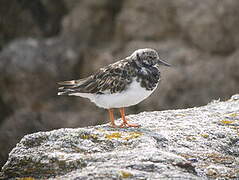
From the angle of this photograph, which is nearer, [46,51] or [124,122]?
[124,122]

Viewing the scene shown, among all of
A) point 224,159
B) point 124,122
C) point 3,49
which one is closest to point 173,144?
point 224,159

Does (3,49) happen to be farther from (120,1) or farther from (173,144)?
(173,144)

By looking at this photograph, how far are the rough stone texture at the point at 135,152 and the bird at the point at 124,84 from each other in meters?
0.45

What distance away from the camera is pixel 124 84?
7809mm

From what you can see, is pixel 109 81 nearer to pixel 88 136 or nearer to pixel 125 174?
pixel 88 136

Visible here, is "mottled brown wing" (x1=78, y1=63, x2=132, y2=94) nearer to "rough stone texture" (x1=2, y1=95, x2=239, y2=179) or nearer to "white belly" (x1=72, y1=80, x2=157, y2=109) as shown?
"white belly" (x1=72, y1=80, x2=157, y2=109)

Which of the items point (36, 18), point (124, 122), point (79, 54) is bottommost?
point (124, 122)

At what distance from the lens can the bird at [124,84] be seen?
7.81 metres

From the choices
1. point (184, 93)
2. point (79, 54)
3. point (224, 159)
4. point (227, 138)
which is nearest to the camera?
point (224, 159)

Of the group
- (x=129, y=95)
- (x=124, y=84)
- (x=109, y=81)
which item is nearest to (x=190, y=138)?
(x=129, y=95)

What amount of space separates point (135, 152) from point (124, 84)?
1824 mm

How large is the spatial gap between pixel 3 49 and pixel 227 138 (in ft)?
35.0

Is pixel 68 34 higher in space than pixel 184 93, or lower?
higher

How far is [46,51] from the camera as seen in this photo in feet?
52.8
